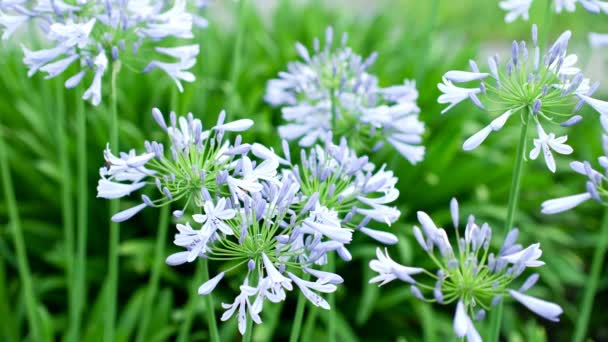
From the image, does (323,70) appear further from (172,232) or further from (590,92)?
(172,232)

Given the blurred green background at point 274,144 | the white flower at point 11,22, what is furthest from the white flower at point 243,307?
the blurred green background at point 274,144

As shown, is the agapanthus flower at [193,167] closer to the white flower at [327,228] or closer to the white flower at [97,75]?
the white flower at [327,228]

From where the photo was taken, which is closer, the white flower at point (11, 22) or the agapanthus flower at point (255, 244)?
the agapanthus flower at point (255, 244)

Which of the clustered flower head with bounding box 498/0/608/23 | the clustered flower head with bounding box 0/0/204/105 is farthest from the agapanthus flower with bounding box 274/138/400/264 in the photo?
the clustered flower head with bounding box 498/0/608/23

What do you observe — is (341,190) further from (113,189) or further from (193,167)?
(113,189)

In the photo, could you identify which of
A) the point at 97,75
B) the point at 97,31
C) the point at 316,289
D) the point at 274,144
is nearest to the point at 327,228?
the point at 316,289

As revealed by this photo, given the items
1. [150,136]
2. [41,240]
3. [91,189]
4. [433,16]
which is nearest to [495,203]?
[433,16]

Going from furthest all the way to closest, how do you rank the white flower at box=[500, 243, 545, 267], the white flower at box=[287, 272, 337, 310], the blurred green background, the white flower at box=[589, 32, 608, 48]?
the blurred green background, the white flower at box=[589, 32, 608, 48], the white flower at box=[287, 272, 337, 310], the white flower at box=[500, 243, 545, 267]

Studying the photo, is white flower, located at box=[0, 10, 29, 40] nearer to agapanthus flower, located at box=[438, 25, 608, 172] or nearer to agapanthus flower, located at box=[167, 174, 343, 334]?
agapanthus flower, located at box=[167, 174, 343, 334]

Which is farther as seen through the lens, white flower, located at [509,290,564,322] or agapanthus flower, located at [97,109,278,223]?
agapanthus flower, located at [97,109,278,223]
